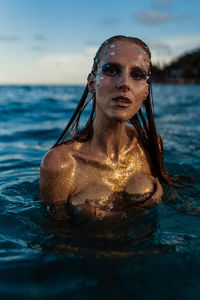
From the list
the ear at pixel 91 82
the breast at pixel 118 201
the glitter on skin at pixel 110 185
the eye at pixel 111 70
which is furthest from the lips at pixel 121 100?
the breast at pixel 118 201

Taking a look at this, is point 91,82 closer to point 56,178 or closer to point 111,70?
point 111,70

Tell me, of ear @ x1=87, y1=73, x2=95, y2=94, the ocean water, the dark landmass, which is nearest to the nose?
ear @ x1=87, y1=73, x2=95, y2=94

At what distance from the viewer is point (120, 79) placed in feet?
8.10

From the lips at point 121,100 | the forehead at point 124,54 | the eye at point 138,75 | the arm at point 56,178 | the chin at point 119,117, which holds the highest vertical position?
the forehead at point 124,54

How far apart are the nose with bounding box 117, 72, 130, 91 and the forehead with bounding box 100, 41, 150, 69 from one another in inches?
4.5

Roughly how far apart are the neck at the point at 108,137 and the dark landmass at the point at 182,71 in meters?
110

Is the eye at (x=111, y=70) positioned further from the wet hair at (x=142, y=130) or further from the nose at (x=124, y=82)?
the wet hair at (x=142, y=130)

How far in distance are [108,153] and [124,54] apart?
35.1 inches

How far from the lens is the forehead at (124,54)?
8.26 feet

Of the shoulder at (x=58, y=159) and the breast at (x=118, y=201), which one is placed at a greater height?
the shoulder at (x=58, y=159)

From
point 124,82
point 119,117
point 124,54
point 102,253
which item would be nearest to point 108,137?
point 119,117

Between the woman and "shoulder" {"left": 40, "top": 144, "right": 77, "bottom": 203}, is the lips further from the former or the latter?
"shoulder" {"left": 40, "top": 144, "right": 77, "bottom": 203}

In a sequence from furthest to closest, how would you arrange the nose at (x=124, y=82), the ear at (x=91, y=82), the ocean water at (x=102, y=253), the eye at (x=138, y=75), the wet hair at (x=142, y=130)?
the wet hair at (x=142, y=130), the ear at (x=91, y=82), the eye at (x=138, y=75), the nose at (x=124, y=82), the ocean water at (x=102, y=253)

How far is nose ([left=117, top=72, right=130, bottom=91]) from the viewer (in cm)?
245
